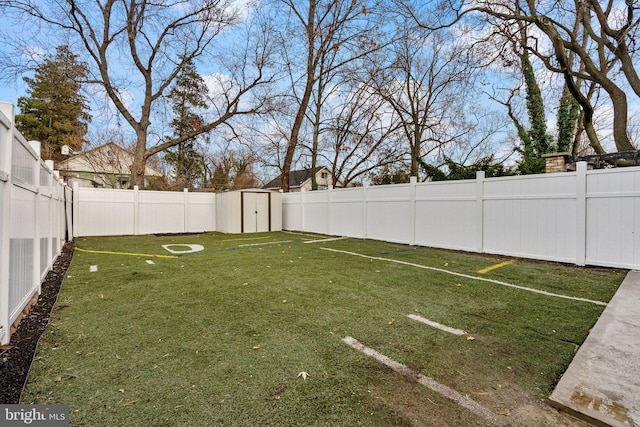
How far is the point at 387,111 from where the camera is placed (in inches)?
643

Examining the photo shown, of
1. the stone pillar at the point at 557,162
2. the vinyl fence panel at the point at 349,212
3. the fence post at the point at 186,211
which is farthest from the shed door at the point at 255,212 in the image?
the stone pillar at the point at 557,162

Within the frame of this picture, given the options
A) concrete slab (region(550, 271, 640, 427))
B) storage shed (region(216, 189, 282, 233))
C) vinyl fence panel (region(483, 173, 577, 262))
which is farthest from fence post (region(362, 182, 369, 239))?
concrete slab (region(550, 271, 640, 427))

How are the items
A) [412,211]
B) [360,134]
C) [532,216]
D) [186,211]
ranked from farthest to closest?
[360,134], [186,211], [412,211], [532,216]

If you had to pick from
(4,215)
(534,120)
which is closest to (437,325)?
(4,215)

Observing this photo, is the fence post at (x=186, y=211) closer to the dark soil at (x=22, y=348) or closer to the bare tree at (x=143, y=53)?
the bare tree at (x=143, y=53)

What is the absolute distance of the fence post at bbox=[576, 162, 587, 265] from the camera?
18.3 feet

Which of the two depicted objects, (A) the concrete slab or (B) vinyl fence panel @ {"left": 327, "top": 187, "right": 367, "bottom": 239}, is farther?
(B) vinyl fence panel @ {"left": 327, "top": 187, "right": 367, "bottom": 239}

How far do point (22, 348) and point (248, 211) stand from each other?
10.1 meters

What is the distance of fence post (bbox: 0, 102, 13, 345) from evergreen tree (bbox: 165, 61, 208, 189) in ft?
63.5

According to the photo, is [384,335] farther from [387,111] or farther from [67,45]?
[67,45]

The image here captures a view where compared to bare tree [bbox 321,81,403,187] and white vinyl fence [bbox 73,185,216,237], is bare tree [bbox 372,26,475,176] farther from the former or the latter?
white vinyl fence [bbox 73,185,216,237]

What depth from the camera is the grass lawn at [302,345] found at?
5.89 feet

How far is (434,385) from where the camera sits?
2.04 metres

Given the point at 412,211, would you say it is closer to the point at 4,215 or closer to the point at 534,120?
the point at 534,120
